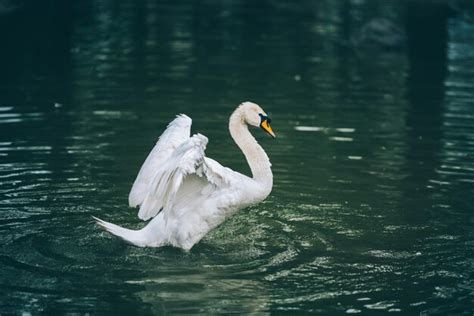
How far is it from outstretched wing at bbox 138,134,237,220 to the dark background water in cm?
61

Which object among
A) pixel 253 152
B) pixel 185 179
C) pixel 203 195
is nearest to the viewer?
pixel 185 179

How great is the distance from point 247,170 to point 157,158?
128 inches

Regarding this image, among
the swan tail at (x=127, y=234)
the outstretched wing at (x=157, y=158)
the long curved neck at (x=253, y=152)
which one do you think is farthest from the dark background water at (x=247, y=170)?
the long curved neck at (x=253, y=152)

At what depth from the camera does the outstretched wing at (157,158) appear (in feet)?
32.5

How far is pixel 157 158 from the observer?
1013 cm

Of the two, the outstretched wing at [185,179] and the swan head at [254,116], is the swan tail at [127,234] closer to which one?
the outstretched wing at [185,179]

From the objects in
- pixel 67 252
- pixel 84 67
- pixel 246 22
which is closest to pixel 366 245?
pixel 67 252

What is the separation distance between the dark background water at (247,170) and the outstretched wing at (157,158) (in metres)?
0.60

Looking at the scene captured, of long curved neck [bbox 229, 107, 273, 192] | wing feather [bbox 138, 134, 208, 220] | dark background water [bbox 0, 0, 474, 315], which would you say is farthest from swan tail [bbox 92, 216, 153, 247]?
long curved neck [bbox 229, 107, 273, 192]

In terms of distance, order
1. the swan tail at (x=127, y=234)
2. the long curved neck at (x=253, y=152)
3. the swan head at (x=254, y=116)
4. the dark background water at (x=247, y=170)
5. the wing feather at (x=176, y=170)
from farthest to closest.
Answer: the swan head at (x=254, y=116) → the long curved neck at (x=253, y=152) → the swan tail at (x=127, y=234) → the wing feather at (x=176, y=170) → the dark background water at (x=247, y=170)

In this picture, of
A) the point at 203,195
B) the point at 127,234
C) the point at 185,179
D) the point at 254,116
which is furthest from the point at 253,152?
the point at 127,234

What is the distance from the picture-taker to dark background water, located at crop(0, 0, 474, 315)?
27.7 ft

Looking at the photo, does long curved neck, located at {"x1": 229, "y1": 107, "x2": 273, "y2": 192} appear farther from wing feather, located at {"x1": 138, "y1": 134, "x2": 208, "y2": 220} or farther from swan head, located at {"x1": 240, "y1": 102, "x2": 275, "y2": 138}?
wing feather, located at {"x1": 138, "y1": 134, "x2": 208, "y2": 220}

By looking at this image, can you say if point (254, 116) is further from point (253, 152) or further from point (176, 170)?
point (176, 170)
